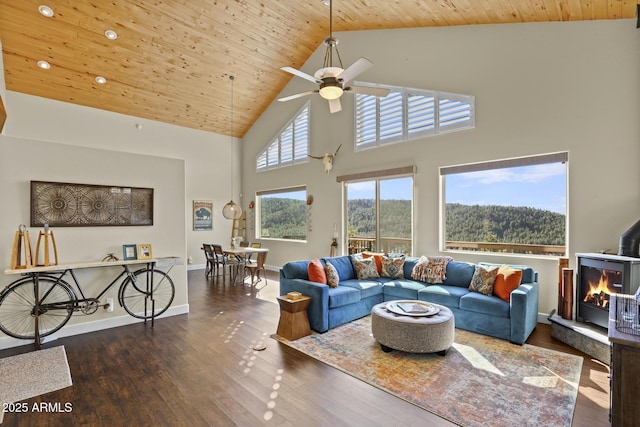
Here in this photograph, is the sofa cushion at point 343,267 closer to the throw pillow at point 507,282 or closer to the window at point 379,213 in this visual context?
the window at point 379,213

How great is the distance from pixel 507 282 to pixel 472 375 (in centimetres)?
155

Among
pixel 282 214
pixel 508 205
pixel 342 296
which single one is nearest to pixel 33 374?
pixel 342 296

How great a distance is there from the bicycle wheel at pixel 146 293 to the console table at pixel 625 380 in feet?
16.0

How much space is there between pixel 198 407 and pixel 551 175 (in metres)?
5.23

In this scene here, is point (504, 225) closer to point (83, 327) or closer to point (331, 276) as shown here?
point (331, 276)

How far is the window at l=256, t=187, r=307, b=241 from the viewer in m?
8.54

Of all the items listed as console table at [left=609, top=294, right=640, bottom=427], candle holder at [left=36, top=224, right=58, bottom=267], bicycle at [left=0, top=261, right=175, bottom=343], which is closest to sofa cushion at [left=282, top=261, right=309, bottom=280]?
bicycle at [left=0, top=261, right=175, bottom=343]

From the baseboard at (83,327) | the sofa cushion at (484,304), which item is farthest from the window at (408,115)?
the baseboard at (83,327)

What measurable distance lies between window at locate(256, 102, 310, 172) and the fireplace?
6.00 metres

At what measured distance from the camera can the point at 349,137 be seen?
7215mm

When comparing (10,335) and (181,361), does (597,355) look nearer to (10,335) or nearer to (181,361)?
(181,361)

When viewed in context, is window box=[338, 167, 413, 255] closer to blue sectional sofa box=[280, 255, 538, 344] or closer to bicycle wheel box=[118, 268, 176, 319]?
blue sectional sofa box=[280, 255, 538, 344]

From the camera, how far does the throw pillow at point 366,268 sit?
5.39 metres

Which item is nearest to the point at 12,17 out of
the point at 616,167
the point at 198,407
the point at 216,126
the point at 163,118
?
the point at 163,118
